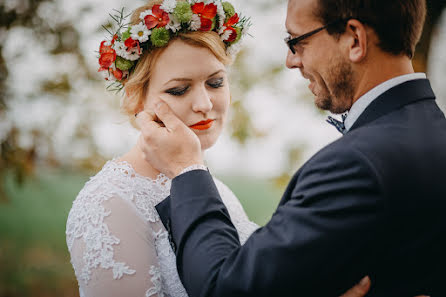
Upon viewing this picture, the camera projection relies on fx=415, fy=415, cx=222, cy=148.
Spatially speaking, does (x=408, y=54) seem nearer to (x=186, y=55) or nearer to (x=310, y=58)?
(x=310, y=58)

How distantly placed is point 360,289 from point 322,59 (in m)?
1.13

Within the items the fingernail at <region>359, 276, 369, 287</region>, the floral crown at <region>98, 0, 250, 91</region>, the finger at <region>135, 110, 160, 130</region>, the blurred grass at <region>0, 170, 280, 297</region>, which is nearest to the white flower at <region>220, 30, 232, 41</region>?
the floral crown at <region>98, 0, 250, 91</region>

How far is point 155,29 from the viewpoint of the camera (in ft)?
8.73

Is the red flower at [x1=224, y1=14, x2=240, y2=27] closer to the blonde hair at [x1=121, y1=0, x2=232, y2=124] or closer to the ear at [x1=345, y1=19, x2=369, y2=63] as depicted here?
the blonde hair at [x1=121, y1=0, x2=232, y2=124]

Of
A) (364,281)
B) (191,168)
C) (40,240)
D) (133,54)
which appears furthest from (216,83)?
(40,240)

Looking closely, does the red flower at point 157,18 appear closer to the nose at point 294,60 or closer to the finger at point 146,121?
the finger at point 146,121

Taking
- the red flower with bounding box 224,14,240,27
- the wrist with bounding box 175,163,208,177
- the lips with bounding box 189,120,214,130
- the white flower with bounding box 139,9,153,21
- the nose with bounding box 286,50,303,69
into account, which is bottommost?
the wrist with bounding box 175,163,208,177

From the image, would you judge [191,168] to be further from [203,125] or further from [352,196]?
[352,196]

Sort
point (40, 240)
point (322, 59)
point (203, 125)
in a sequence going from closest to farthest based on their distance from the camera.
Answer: point (322, 59) < point (203, 125) < point (40, 240)

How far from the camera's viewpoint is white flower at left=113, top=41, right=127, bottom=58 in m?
2.72

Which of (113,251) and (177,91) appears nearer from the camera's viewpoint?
(113,251)

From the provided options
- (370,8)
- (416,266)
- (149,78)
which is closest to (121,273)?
(149,78)

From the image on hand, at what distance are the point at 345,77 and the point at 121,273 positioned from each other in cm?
158

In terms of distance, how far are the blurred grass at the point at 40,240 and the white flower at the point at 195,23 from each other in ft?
18.0
